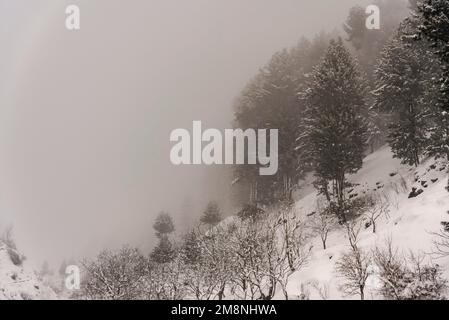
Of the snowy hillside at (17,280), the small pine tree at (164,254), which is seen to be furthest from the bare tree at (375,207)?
the snowy hillside at (17,280)

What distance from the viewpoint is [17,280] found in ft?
111

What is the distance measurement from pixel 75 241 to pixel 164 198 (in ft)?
200

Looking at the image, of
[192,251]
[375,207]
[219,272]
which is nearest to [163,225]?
[192,251]

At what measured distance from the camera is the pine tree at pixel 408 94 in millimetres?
36594

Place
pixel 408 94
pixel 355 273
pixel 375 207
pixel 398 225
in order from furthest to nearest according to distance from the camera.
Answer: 1. pixel 408 94
2. pixel 375 207
3. pixel 398 225
4. pixel 355 273

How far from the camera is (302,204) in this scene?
4547 centimetres

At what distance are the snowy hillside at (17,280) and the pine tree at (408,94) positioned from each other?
30.8m

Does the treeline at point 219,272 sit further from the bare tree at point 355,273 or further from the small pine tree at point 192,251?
the bare tree at point 355,273

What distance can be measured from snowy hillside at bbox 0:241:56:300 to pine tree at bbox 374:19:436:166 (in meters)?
30.8

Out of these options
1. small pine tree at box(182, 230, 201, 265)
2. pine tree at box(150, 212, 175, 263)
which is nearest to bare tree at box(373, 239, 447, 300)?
small pine tree at box(182, 230, 201, 265)

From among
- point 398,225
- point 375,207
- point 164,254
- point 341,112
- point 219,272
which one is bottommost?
point 219,272

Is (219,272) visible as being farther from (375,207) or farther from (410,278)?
(375,207)

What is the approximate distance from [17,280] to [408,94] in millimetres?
34730

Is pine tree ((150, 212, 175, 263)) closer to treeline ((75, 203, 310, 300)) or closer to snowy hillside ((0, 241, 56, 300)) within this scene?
treeline ((75, 203, 310, 300))
